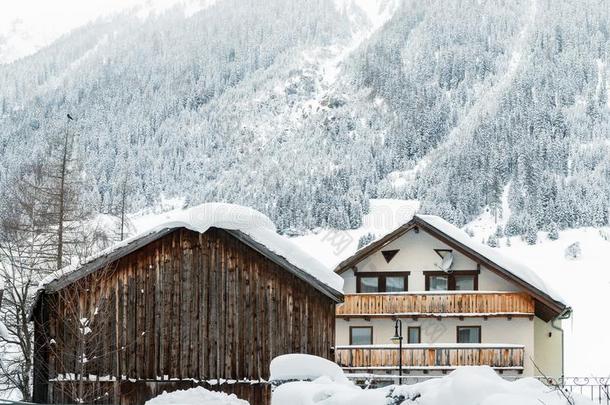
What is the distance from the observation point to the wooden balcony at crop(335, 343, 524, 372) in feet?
120

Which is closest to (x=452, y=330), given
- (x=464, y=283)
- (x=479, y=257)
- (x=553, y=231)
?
(x=464, y=283)

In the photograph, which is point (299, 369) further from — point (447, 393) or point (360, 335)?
point (360, 335)

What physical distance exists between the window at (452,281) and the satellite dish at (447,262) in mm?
471

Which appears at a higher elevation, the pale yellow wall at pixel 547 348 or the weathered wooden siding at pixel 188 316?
the weathered wooden siding at pixel 188 316

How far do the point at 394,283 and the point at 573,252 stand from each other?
120 meters

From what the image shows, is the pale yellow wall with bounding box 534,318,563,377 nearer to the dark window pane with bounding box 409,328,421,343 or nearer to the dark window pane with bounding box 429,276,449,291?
the dark window pane with bounding box 429,276,449,291

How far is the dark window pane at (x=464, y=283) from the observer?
38344 mm

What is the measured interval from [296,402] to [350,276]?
28.9m

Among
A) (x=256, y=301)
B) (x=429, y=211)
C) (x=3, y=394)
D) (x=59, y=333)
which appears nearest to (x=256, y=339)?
(x=256, y=301)

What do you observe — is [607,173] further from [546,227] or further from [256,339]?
[256,339]

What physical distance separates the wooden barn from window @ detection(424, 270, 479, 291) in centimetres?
1518

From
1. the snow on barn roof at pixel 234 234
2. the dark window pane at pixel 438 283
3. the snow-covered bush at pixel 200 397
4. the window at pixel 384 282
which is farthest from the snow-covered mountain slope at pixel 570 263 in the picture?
the snow-covered bush at pixel 200 397

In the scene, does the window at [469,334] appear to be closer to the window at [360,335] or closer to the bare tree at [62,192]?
the window at [360,335]

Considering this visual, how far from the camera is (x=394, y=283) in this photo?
3875 cm
